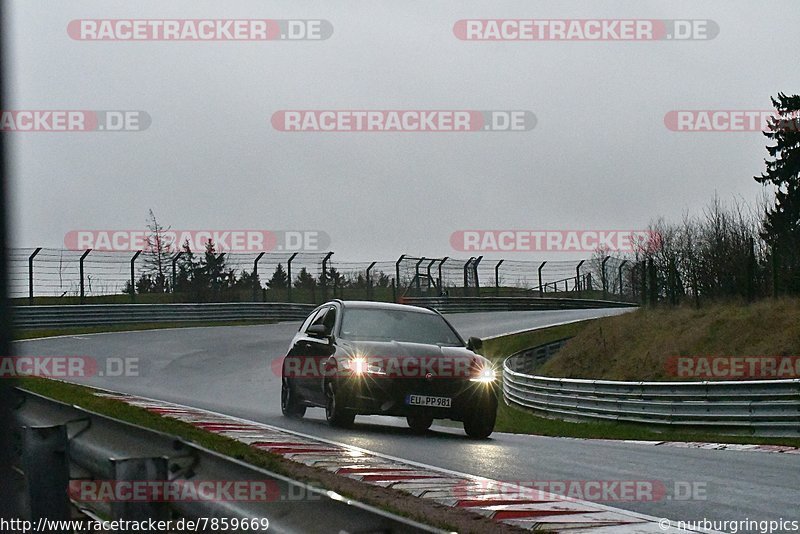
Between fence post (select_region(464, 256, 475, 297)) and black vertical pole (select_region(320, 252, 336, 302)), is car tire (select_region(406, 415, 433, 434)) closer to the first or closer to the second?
black vertical pole (select_region(320, 252, 336, 302))

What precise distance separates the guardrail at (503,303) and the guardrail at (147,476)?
34.6m

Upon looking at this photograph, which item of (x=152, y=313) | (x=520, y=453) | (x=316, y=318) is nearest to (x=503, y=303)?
(x=152, y=313)

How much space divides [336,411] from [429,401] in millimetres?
1130

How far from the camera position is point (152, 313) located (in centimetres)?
3394

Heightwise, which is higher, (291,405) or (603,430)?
(291,405)

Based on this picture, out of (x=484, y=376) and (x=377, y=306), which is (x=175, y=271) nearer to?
(x=377, y=306)

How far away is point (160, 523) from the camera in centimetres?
409

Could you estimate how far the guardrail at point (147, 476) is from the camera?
314 centimetres

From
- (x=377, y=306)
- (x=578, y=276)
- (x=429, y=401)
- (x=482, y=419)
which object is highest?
(x=578, y=276)

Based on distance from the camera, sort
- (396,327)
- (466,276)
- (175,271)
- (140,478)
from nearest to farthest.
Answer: (140,478) < (396,327) < (175,271) < (466,276)

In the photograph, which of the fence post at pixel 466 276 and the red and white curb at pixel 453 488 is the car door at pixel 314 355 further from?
the fence post at pixel 466 276

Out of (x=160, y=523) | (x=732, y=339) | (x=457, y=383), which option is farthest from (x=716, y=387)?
(x=160, y=523)

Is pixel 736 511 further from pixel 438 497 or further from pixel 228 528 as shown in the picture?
pixel 228 528

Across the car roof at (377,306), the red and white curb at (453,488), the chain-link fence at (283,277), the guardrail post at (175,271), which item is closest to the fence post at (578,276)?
the chain-link fence at (283,277)
